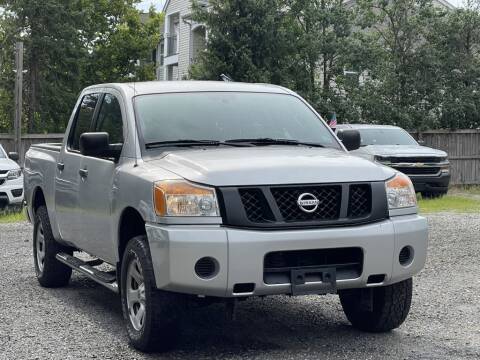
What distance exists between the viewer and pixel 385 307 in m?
6.49

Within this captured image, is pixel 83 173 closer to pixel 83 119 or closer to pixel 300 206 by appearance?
pixel 83 119

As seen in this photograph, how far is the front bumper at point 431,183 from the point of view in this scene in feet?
66.3

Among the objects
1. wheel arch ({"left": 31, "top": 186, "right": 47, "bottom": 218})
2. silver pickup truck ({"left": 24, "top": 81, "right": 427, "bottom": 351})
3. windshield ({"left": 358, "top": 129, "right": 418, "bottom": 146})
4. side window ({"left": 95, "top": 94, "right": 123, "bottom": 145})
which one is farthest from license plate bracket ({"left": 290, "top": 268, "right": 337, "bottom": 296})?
windshield ({"left": 358, "top": 129, "right": 418, "bottom": 146})

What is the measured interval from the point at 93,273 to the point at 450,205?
13.6 m

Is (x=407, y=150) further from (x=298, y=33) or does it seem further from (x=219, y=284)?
(x=219, y=284)

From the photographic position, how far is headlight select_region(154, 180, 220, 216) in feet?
18.7

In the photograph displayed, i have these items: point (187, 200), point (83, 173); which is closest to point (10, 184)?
point (83, 173)

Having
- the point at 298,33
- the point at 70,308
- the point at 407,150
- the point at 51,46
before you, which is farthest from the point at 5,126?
the point at 70,308

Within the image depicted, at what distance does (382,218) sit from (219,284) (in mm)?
1197

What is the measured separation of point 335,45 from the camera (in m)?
28.8

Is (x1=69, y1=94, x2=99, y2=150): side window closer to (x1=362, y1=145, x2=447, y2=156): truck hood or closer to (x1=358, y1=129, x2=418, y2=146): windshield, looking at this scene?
(x1=362, y1=145, x2=447, y2=156): truck hood

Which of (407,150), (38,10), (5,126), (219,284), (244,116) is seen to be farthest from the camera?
(5,126)

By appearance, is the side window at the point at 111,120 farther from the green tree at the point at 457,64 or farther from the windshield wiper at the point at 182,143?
the green tree at the point at 457,64

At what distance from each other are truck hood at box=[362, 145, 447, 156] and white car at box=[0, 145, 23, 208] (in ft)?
24.1
